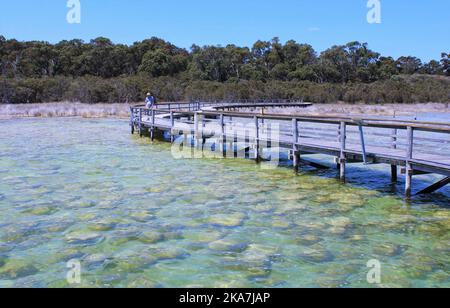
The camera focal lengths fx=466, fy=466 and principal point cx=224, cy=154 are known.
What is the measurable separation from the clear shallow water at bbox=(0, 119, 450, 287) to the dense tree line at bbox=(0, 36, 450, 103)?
49636 millimetres

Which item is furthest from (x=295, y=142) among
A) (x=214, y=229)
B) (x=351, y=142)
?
(x=214, y=229)

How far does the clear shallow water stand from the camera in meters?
6.27

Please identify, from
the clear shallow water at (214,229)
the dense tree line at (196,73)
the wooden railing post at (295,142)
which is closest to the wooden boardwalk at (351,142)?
the wooden railing post at (295,142)

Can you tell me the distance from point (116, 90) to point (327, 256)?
58.6 metres

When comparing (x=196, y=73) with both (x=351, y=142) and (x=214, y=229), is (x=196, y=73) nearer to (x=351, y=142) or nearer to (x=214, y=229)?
(x=351, y=142)

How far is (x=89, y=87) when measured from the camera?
59750 mm

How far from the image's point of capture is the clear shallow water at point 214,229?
20.6ft

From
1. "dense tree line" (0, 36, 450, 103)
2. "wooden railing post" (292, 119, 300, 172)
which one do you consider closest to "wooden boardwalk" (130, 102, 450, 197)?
"wooden railing post" (292, 119, 300, 172)

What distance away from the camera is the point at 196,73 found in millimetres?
95062

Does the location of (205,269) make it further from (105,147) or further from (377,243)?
(105,147)

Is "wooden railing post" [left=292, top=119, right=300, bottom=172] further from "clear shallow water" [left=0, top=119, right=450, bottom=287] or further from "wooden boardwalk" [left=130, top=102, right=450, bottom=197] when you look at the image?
"clear shallow water" [left=0, top=119, right=450, bottom=287]

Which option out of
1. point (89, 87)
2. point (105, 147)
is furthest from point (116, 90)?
point (105, 147)

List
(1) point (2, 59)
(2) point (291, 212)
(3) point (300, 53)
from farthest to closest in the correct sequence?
(3) point (300, 53) → (1) point (2, 59) → (2) point (291, 212)

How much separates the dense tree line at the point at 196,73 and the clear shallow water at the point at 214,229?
4964cm
